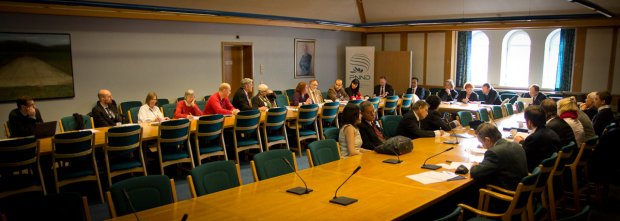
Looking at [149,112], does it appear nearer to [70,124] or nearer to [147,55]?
[70,124]

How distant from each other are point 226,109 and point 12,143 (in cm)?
386

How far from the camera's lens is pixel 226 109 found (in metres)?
8.54

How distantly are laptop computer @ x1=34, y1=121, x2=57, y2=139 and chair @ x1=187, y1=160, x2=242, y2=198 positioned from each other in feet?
Result: 10.0

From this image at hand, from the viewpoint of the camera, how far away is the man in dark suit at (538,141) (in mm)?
4793

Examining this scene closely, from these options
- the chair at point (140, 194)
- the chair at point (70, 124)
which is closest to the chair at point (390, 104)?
the chair at point (70, 124)

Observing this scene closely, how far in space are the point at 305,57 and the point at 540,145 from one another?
9027 millimetres

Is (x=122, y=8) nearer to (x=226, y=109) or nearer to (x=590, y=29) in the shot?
(x=226, y=109)

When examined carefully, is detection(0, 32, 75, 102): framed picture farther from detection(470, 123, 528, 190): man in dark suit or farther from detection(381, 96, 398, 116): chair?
detection(470, 123, 528, 190): man in dark suit

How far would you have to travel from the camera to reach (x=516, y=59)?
527 inches

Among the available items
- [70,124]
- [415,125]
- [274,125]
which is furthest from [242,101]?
[415,125]

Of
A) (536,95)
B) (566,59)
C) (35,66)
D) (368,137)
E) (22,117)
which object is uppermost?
(566,59)

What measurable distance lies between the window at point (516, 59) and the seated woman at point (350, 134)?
937cm

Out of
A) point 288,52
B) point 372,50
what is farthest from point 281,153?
point 372,50

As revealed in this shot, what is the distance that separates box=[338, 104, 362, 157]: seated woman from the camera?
5156 mm
